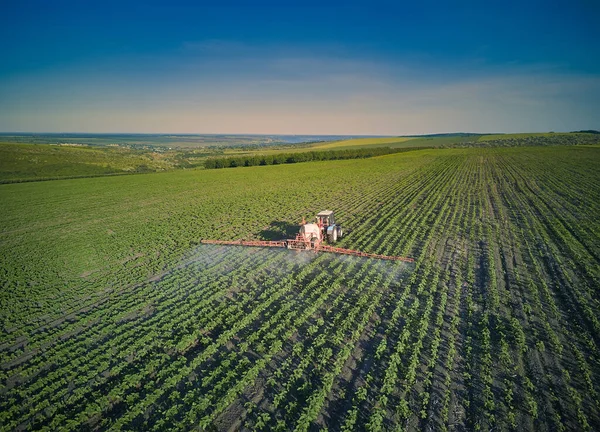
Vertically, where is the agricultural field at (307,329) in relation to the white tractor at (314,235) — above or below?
below

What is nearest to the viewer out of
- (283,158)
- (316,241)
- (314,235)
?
(316,241)

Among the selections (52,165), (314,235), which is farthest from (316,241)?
(52,165)

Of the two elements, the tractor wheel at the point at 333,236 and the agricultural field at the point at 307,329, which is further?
the tractor wheel at the point at 333,236

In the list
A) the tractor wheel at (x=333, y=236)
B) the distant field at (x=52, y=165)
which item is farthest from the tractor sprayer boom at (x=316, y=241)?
the distant field at (x=52, y=165)

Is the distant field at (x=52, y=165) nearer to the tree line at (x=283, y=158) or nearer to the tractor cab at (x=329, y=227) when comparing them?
the tree line at (x=283, y=158)

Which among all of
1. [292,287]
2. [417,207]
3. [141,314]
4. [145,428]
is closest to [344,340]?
[292,287]

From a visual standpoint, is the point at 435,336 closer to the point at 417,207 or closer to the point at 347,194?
the point at 417,207

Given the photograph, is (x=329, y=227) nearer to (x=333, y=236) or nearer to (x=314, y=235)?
(x=333, y=236)

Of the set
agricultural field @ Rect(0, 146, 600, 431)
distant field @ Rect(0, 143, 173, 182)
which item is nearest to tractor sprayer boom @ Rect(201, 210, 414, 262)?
agricultural field @ Rect(0, 146, 600, 431)

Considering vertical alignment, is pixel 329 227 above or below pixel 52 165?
above
